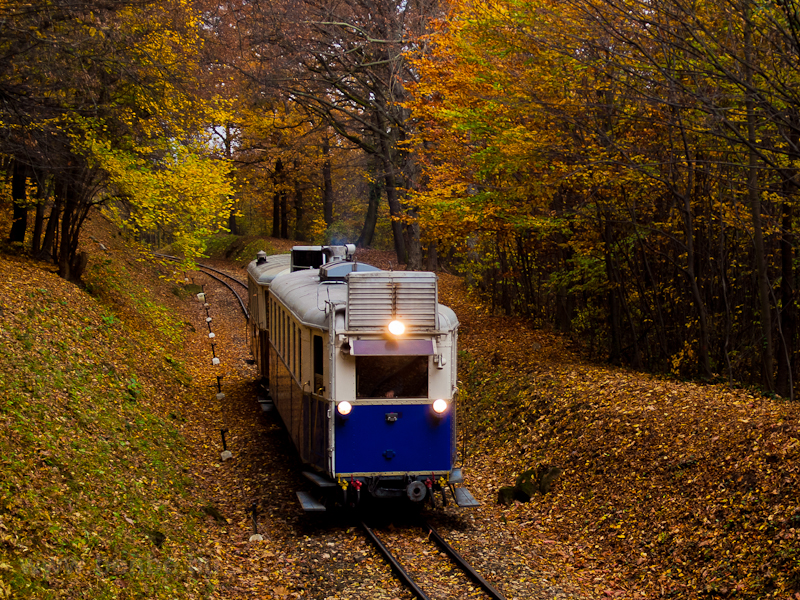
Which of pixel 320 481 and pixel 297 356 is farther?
pixel 297 356

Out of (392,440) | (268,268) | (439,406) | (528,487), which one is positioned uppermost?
(268,268)

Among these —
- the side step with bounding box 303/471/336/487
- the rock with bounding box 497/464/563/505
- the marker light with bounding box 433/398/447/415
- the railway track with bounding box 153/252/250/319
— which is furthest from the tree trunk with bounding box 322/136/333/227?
the marker light with bounding box 433/398/447/415

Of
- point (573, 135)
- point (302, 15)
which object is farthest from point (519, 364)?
point (302, 15)

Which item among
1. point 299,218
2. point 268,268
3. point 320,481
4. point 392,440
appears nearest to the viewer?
point 392,440

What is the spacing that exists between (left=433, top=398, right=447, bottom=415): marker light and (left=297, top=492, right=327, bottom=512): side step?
80.8 inches

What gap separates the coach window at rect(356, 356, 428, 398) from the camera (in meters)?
10.1

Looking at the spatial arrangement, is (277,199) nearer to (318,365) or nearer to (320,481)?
(318,365)

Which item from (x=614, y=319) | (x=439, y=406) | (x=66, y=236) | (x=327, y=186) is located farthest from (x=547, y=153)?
(x=327, y=186)

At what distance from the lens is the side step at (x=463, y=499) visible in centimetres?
1062

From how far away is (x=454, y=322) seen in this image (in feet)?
34.8

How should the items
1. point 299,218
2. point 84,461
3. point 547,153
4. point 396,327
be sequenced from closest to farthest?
point 84,461 < point 396,327 < point 547,153 < point 299,218

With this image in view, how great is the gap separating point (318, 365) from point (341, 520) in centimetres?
236

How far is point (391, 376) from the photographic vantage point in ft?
33.6

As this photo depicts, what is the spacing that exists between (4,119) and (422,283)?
10014 millimetres
